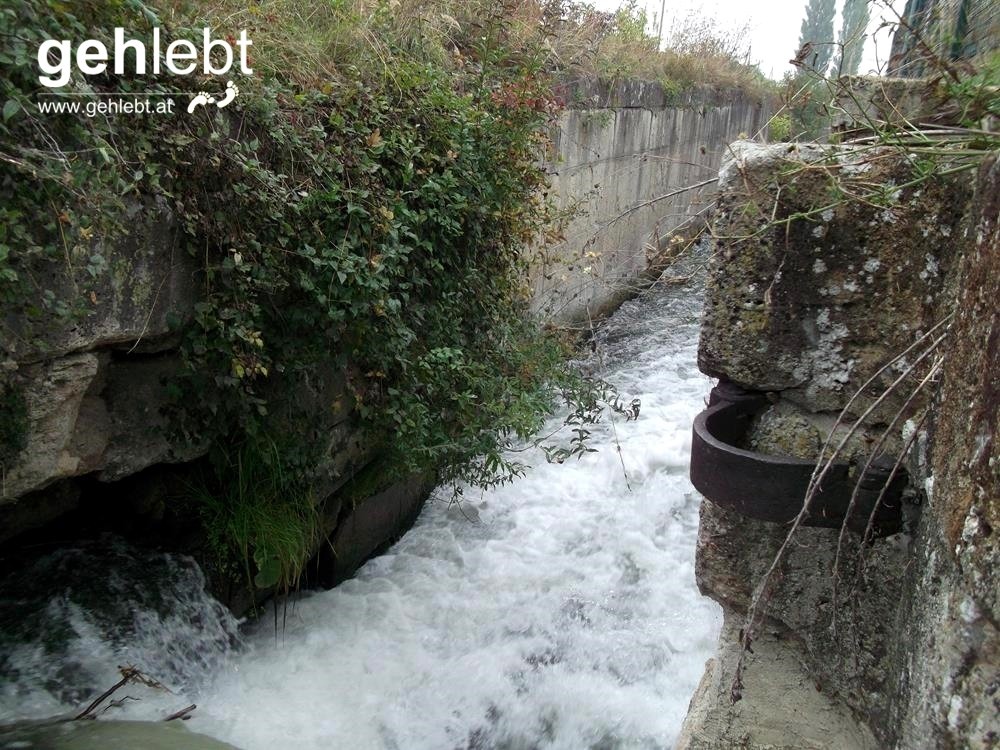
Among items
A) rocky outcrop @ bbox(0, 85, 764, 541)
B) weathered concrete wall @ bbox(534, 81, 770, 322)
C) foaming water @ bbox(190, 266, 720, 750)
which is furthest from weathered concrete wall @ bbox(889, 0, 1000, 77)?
weathered concrete wall @ bbox(534, 81, 770, 322)

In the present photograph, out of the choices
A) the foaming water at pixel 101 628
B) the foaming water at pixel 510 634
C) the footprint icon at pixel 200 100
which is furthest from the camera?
the foaming water at pixel 510 634

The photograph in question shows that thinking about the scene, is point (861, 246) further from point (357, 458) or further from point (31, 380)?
point (357, 458)

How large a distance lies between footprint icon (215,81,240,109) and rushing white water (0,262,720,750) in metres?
1.76

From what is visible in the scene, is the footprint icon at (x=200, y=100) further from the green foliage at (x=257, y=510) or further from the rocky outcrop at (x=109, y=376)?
the green foliage at (x=257, y=510)

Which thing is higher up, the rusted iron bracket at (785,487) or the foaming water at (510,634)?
the rusted iron bracket at (785,487)

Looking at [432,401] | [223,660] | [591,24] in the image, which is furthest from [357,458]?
[591,24]

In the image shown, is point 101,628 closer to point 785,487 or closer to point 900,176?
point 785,487

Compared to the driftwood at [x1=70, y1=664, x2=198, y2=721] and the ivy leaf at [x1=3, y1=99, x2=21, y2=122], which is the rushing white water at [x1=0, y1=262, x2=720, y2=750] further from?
the ivy leaf at [x1=3, y1=99, x2=21, y2=122]

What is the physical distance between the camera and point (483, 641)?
3592mm

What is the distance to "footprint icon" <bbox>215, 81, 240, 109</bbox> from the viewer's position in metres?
2.51

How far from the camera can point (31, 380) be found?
7.05ft

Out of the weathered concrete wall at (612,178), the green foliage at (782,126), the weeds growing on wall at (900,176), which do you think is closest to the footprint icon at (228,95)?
the green foliage at (782,126)

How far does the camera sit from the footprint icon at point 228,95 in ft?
8.23

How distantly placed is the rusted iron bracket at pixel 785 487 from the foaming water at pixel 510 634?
211cm
